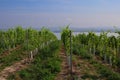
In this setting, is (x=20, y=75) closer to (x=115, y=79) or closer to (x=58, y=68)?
(x=58, y=68)

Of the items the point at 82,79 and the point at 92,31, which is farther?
the point at 92,31

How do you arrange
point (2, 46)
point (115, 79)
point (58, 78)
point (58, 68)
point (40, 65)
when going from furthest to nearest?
point (2, 46) < point (40, 65) < point (58, 68) < point (58, 78) < point (115, 79)

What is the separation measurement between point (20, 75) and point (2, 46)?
65.4 feet

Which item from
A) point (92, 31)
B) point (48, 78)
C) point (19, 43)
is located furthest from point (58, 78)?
point (19, 43)

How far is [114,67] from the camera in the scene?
21375 millimetres

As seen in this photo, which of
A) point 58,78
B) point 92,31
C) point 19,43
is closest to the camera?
point 58,78

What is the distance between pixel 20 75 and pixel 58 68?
9.74 ft

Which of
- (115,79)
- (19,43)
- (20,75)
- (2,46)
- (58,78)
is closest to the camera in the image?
(115,79)

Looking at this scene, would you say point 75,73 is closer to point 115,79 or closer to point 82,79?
point 82,79

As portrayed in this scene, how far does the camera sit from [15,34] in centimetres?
4069

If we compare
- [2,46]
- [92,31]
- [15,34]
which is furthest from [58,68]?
[15,34]

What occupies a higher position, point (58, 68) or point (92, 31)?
point (92, 31)

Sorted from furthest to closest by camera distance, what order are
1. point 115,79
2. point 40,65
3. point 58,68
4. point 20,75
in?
point 40,65, point 58,68, point 20,75, point 115,79

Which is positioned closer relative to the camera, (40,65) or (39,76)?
(39,76)
